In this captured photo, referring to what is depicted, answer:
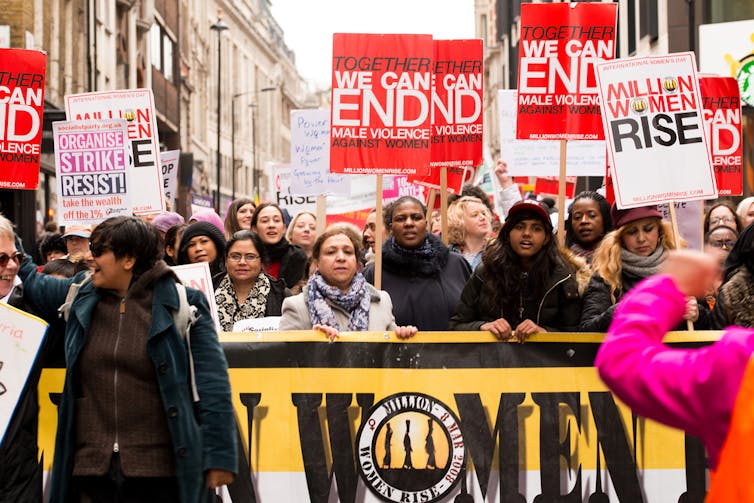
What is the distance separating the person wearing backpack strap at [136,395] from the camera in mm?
4555

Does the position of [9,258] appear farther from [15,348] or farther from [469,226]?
[469,226]

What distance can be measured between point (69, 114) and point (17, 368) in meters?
5.24

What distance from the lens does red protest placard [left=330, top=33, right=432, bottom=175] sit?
8414 millimetres

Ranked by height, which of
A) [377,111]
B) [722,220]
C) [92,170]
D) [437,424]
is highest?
[377,111]

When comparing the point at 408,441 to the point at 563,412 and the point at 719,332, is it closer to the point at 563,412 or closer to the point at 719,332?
the point at 563,412

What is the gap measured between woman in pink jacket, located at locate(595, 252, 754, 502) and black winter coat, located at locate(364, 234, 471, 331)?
4313 millimetres

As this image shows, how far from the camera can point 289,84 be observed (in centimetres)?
12362

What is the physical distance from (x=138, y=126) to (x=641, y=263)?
457cm

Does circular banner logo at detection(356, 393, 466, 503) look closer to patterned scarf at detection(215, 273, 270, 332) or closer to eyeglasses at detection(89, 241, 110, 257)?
patterned scarf at detection(215, 273, 270, 332)

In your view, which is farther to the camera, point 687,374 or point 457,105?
point 457,105

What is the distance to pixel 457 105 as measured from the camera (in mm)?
10102

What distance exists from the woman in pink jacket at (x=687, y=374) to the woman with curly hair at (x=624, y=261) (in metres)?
3.54

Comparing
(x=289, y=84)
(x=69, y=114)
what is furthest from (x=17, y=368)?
(x=289, y=84)

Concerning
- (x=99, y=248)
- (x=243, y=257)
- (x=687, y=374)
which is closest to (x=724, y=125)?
(x=243, y=257)
